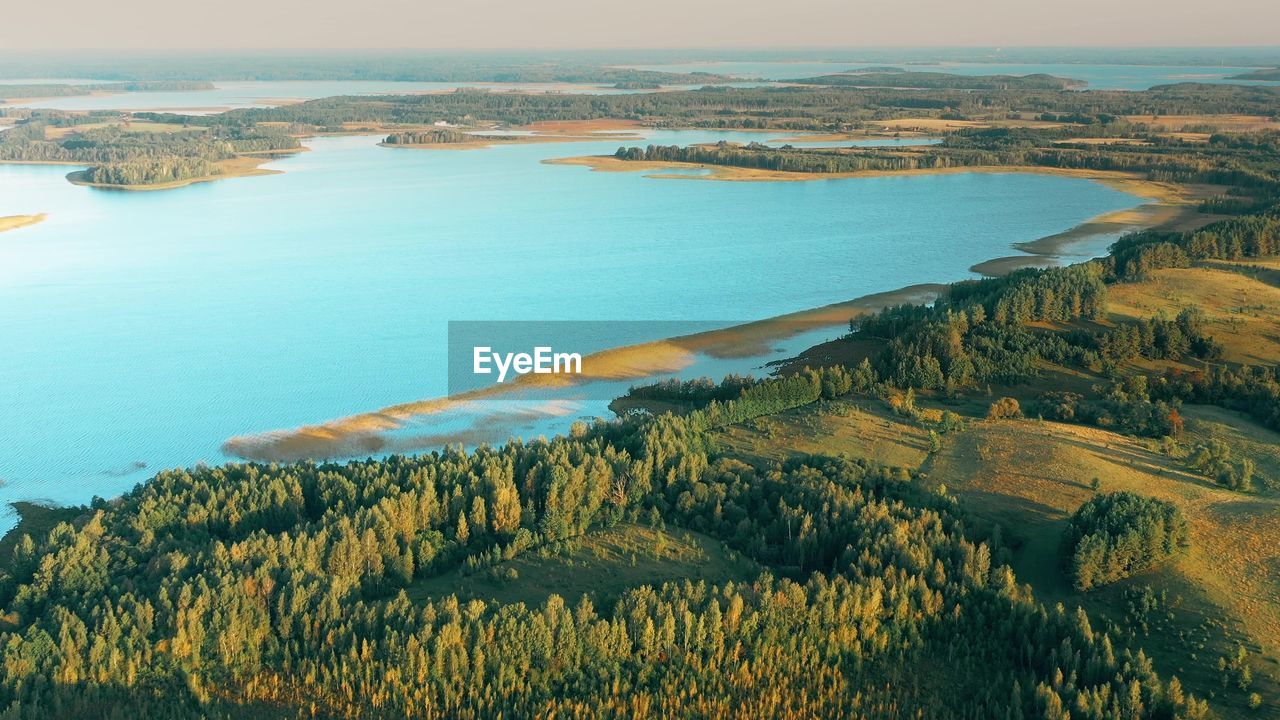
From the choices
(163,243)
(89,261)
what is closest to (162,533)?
(89,261)

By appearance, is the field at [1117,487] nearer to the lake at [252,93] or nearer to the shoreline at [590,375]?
the shoreline at [590,375]

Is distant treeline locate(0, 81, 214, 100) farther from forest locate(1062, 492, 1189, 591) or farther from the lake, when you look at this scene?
forest locate(1062, 492, 1189, 591)

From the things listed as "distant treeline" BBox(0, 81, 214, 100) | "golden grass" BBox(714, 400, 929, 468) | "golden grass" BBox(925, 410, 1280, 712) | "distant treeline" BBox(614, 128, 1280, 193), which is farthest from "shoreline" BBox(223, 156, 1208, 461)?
"distant treeline" BBox(0, 81, 214, 100)

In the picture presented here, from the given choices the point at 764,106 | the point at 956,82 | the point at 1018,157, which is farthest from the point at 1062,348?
the point at 956,82

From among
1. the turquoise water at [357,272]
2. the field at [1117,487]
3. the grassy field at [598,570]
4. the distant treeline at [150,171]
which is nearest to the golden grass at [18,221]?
the turquoise water at [357,272]

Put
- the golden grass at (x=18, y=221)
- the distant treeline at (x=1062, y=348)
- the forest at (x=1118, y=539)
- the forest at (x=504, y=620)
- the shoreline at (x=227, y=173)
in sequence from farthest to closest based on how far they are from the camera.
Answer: the shoreline at (x=227, y=173)
the golden grass at (x=18, y=221)
the distant treeline at (x=1062, y=348)
the forest at (x=1118, y=539)
the forest at (x=504, y=620)
